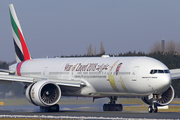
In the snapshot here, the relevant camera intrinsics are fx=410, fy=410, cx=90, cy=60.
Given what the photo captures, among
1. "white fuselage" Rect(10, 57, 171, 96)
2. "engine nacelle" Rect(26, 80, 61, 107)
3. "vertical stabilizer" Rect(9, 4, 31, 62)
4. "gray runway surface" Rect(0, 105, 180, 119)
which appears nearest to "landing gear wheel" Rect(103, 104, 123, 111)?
"white fuselage" Rect(10, 57, 171, 96)

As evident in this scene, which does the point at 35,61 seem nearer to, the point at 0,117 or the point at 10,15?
the point at 10,15

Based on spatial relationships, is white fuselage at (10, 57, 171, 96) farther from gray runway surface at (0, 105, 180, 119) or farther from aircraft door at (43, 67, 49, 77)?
gray runway surface at (0, 105, 180, 119)

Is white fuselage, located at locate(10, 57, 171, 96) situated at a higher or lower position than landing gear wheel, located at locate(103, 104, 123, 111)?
higher

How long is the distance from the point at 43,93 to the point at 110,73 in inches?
224

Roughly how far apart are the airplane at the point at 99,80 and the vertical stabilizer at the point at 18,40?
3.18 meters

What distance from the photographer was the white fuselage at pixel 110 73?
30.8 m

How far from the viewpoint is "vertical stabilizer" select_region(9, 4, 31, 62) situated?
44.4m

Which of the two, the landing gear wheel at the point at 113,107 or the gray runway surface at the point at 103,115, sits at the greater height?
the gray runway surface at the point at 103,115

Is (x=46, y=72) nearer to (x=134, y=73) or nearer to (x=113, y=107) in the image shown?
(x=113, y=107)

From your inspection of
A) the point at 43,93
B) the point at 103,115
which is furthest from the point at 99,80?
the point at 103,115

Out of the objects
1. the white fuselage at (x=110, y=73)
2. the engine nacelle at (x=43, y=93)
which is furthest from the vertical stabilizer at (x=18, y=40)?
the engine nacelle at (x=43, y=93)

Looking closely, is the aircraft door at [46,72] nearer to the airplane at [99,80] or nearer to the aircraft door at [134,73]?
the airplane at [99,80]

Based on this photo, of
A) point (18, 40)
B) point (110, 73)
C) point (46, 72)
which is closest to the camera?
point (110, 73)

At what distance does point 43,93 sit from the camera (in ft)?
109
